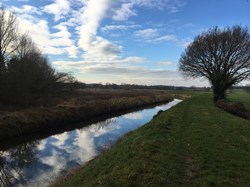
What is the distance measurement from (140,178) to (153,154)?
8.47 feet

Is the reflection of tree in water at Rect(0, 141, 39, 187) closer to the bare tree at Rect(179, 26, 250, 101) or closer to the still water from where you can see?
the still water

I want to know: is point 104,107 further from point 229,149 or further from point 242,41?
point 229,149

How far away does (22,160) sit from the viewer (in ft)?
46.5

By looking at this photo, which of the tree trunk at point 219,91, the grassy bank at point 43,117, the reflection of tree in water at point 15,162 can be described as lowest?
the reflection of tree in water at point 15,162

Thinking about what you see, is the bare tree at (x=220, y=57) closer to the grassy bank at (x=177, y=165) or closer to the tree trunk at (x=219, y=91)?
the tree trunk at (x=219, y=91)

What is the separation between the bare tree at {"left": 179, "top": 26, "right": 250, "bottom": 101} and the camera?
40.5 meters

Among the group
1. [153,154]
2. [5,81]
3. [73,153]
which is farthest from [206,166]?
[5,81]

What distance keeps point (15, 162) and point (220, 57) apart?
36.8m

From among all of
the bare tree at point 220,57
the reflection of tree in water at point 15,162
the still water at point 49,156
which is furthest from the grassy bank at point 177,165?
the bare tree at point 220,57

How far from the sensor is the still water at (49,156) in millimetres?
11288

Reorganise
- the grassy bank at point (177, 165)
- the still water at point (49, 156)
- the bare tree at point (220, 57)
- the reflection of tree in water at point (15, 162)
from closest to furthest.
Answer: the grassy bank at point (177, 165) < the reflection of tree in water at point (15, 162) < the still water at point (49, 156) < the bare tree at point (220, 57)

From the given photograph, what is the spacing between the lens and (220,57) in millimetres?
42875

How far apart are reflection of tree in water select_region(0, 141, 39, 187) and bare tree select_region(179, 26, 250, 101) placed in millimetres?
33447

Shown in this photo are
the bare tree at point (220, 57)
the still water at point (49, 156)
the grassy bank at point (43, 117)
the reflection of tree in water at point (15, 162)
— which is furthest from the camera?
the bare tree at point (220, 57)
